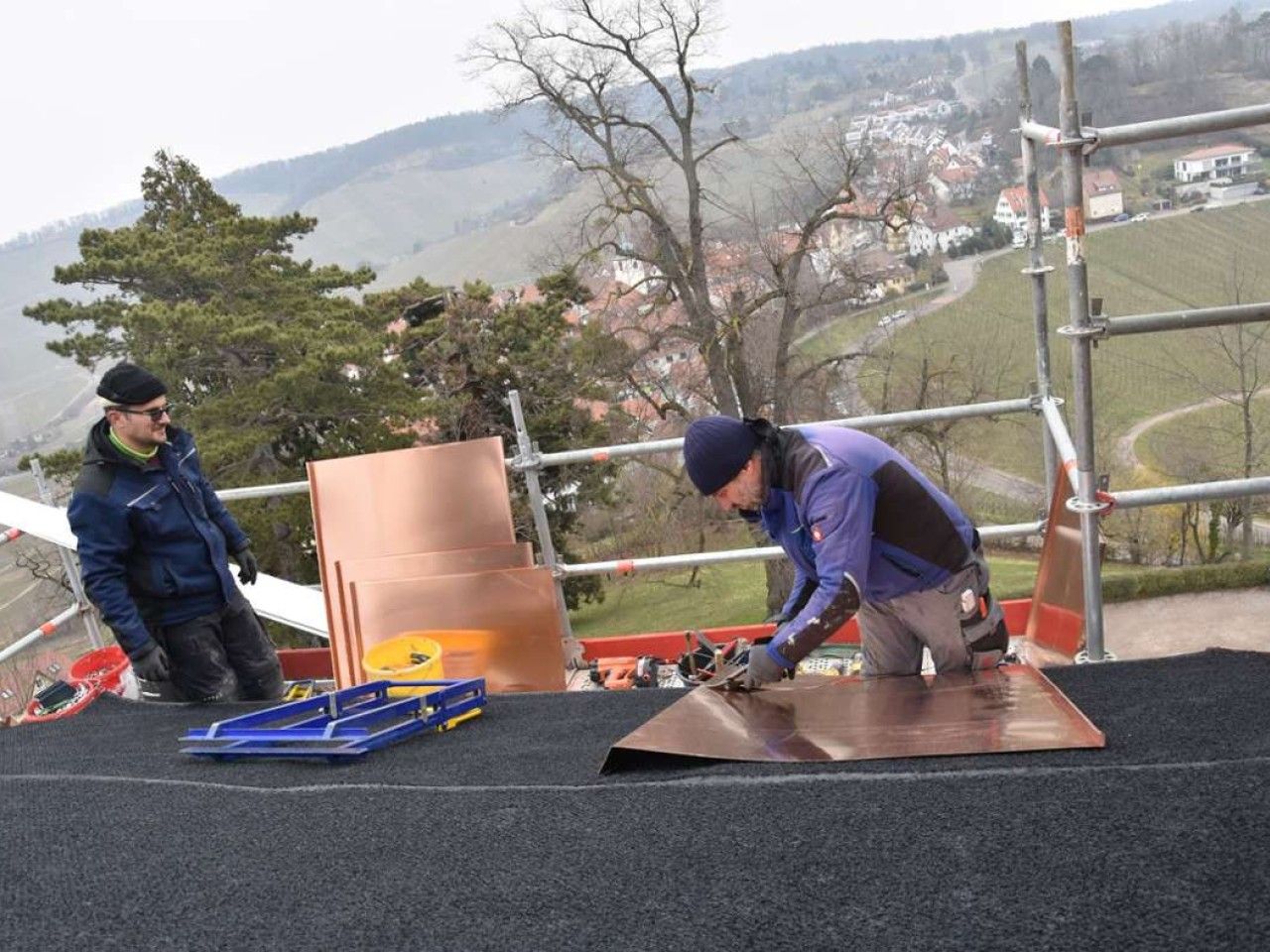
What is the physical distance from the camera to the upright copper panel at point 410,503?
15.1ft

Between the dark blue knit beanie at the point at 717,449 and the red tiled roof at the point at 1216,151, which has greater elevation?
the red tiled roof at the point at 1216,151

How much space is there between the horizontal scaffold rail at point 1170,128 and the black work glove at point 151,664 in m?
3.24

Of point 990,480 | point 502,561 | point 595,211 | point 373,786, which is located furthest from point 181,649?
point 990,480

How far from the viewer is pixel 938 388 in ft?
64.1

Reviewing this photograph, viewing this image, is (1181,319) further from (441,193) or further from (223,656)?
(441,193)

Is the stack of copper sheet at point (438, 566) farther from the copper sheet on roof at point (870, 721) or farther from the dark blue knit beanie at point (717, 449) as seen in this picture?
the dark blue knit beanie at point (717, 449)

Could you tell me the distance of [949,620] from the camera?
2.83m

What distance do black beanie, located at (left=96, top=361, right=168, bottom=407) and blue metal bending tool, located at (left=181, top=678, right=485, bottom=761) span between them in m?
1.11

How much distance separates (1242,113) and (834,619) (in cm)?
171

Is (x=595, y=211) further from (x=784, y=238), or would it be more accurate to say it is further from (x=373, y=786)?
(x=373, y=786)

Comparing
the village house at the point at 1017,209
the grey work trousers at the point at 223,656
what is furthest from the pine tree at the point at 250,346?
the grey work trousers at the point at 223,656

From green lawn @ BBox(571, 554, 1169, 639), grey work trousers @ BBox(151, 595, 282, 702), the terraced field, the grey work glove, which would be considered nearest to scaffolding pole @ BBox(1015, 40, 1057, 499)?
the grey work glove

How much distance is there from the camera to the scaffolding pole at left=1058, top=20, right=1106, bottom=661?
116 inches

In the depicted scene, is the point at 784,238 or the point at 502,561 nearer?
the point at 502,561
